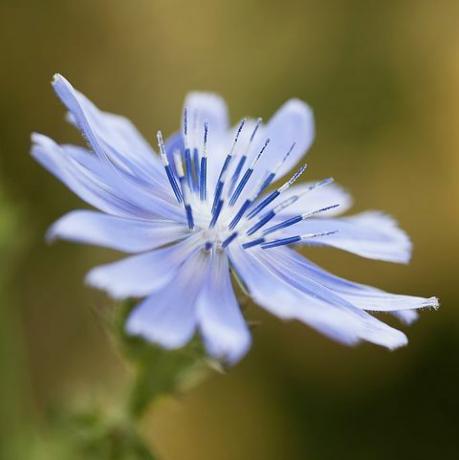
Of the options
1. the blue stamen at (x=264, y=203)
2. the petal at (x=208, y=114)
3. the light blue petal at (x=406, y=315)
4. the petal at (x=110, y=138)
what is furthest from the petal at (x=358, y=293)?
the petal at (x=208, y=114)

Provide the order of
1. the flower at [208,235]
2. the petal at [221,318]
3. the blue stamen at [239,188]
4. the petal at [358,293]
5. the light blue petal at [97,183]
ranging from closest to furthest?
1. the petal at [221,318]
2. the flower at [208,235]
3. the light blue petal at [97,183]
4. the petal at [358,293]
5. the blue stamen at [239,188]

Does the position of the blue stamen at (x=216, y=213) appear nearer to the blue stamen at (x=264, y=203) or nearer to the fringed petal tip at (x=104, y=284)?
the blue stamen at (x=264, y=203)

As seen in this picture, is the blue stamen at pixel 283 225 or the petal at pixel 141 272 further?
the blue stamen at pixel 283 225

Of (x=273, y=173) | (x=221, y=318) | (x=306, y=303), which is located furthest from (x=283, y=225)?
(x=221, y=318)

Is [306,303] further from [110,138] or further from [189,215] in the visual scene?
[110,138]

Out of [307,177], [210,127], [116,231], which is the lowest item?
[116,231]

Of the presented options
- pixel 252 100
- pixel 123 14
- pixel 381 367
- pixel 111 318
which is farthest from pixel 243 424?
pixel 123 14

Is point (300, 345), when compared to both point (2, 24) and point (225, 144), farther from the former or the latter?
point (2, 24)
